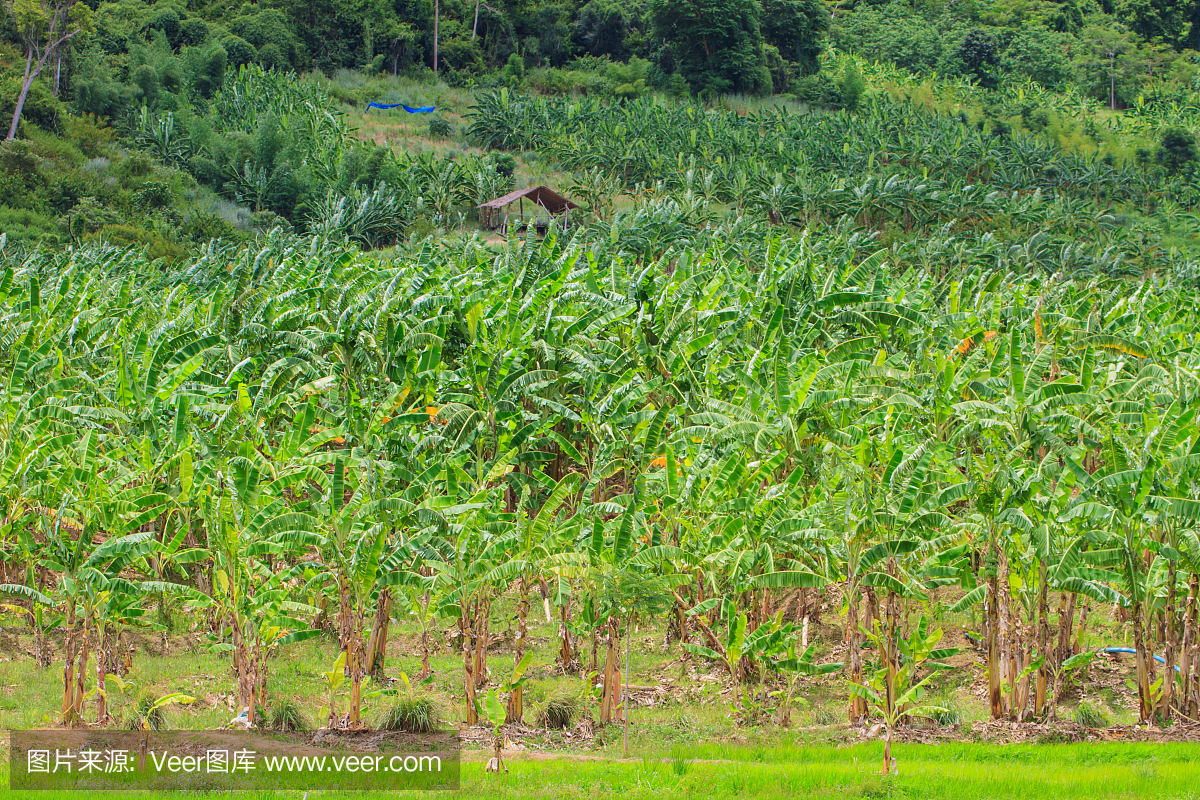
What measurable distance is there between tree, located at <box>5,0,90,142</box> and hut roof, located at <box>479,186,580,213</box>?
23.0 meters

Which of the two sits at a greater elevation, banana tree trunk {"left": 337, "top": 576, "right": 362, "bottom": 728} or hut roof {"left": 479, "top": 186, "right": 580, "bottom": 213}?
hut roof {"left": 479, "top": 186, "right": 580, "bottom": 213}

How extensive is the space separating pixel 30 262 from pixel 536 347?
16984 mm

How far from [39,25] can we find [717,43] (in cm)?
4478

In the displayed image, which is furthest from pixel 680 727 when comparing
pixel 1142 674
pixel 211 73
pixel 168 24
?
pixel 168 24

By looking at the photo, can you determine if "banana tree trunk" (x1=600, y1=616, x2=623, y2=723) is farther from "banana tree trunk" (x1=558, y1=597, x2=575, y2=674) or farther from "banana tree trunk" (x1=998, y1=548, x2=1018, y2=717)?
"banana tree trunk" (x1=998, y1=548, x2=1018, y2=717)

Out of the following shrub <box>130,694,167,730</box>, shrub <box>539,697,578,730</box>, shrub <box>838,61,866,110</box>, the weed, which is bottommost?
the weed

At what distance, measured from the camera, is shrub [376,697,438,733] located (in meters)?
9.74

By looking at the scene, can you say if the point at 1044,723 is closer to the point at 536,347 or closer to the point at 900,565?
the point at 900,565

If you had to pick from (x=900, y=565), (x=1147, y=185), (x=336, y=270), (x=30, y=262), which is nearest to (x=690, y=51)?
(x=1147, y=185)

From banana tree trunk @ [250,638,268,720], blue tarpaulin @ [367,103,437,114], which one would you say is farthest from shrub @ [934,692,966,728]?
blue tarpaulin @ [367,103,437,114]

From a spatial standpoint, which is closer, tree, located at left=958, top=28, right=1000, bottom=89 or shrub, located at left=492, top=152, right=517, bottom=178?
shrub, located at left=492, top=152, right=517, bottom=178

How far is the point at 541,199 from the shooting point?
141ft

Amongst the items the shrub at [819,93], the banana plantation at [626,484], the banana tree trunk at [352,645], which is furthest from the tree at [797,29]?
the banana tree trunk at [352,645]

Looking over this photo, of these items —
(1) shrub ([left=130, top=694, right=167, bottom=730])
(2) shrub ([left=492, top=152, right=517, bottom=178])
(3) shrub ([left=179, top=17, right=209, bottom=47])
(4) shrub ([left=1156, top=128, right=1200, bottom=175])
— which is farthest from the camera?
(3) shrub ([left=179, top=17, right=209, bottom=47])
